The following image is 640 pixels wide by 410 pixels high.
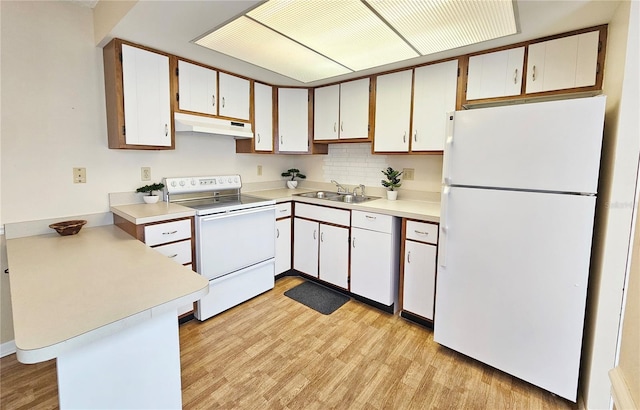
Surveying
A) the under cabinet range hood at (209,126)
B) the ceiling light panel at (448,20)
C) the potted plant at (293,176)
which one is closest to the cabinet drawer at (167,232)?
the under cabinet range hood at (209,126)

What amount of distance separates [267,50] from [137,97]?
1.02 meters

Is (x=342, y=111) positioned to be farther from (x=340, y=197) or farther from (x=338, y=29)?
(x=338, y=29)

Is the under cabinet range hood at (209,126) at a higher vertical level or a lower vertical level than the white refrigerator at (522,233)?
higher

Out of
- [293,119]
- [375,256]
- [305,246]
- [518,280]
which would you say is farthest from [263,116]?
[518,280]

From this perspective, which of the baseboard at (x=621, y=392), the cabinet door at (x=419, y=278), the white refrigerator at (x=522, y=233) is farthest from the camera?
the cabinet door at (x=419, y=278)

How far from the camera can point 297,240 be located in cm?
320

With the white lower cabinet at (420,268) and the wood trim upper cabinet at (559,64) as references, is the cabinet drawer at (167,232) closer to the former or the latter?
the white lower cabinet at (420,268)

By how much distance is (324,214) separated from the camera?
2.91 m

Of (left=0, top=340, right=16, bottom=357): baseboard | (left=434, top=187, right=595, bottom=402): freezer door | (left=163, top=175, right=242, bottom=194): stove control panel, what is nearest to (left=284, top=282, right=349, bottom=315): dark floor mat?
(left=434, top=187, right=595, bottom=402): freezer door

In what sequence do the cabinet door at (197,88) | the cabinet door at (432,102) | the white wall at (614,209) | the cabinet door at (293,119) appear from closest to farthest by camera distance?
the white wall at (614,209) → the cabinet door at (432,102) → the cabinet door at (197,88) → the cabinet door at (293,119)

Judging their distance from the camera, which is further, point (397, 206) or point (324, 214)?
point (324, 214)

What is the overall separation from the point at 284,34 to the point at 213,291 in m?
1.99

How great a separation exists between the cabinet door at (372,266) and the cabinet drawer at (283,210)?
77 centimetres

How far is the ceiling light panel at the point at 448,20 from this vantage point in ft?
5.20
